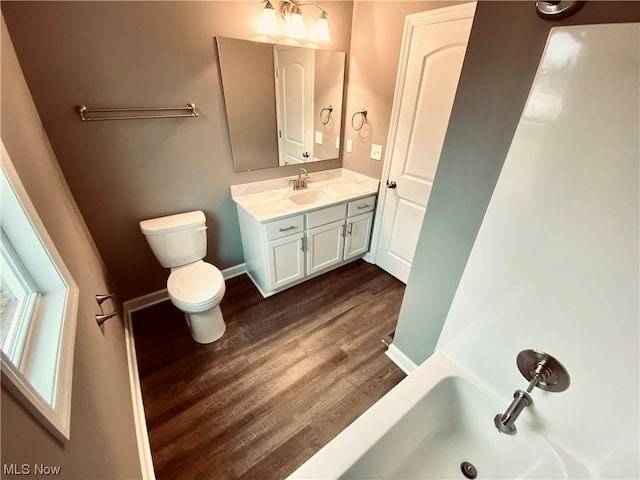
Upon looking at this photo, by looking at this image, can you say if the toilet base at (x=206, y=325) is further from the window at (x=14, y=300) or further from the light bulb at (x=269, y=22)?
the light bulb at (x=269, y=22)

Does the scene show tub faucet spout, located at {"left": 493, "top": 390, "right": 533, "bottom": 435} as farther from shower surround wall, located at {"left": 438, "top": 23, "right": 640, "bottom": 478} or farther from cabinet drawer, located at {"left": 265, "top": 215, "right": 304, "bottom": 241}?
cabinet drawer, located at {"left": 265, "top": 215, "right": 304, "bottom": 241}

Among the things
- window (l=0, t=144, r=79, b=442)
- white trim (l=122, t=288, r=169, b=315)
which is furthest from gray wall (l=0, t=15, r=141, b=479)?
white trim (l=122, t=288, r=169, b=315)

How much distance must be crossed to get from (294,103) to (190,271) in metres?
1.62

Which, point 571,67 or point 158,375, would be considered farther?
point 158,375

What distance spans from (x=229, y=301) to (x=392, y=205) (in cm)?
163

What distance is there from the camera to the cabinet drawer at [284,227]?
75.9 inches

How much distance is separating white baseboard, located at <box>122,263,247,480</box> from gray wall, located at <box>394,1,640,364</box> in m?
1.55

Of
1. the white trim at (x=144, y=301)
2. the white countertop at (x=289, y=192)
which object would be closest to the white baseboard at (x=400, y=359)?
the white countertop at (x=289, y=192)

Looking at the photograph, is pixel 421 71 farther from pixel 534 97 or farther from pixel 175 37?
pixel 175 37

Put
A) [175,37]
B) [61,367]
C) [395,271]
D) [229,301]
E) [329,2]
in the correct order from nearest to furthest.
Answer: [61,367]
[175,37]
[329,2]
[229,301]
[395,271]

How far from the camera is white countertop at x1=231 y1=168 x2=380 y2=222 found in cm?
201

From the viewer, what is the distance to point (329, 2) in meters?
1.99

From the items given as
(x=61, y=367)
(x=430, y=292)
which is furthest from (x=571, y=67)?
(x=61, y=367)

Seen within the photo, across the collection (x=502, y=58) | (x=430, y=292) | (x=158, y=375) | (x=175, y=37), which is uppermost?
(x=175, y=37)
